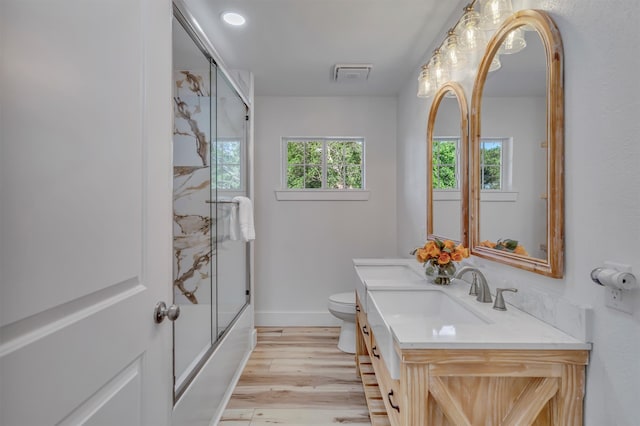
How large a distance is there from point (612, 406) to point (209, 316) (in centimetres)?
186

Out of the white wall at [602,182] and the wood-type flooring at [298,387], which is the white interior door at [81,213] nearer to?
the wood-type flooring at [298,387]

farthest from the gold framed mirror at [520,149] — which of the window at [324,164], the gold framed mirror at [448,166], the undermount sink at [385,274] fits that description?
the window at [324,164]

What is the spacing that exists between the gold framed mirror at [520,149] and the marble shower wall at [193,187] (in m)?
1.53

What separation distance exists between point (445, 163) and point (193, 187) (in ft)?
5.15

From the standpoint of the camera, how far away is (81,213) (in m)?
0.62

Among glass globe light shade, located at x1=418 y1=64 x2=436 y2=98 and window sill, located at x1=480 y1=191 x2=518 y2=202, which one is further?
glass globe light shade, located at x1=418 y1=64 x2=436 y2=98

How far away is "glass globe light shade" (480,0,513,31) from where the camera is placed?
1.27 m

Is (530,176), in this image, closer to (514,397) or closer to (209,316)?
(514,397)

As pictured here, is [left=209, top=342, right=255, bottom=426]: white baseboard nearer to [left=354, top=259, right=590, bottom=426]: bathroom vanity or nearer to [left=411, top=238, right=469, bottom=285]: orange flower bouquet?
[left=354, top=259, right=590, bottom=426]: bathroom vanity

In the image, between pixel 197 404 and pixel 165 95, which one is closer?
pixel 165 95

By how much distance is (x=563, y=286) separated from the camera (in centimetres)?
103

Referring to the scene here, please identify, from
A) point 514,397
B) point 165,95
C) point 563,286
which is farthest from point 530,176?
point 165,95

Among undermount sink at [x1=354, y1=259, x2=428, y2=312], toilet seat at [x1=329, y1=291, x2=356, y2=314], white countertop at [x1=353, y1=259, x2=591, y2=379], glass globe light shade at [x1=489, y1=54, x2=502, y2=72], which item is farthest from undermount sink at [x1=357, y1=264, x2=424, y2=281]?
glass globe light shade at [x1=489, y1=54, x2=502, y2=72]

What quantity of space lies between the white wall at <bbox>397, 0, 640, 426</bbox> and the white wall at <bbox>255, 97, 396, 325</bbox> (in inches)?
84.5
